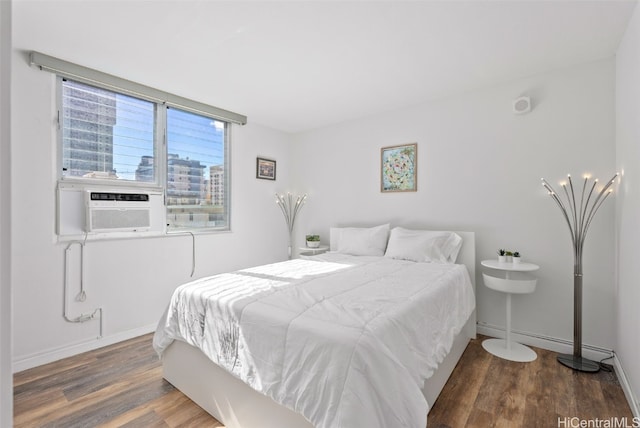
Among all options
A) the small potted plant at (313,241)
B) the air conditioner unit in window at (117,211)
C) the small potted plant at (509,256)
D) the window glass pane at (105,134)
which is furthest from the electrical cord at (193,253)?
the small potted plant at (509,256)

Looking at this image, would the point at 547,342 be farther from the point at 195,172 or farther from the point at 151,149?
the point at 151,149

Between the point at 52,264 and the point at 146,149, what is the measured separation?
1.39 metres

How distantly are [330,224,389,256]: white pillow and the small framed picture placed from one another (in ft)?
4.89

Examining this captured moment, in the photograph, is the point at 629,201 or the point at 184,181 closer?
the point at 629,201

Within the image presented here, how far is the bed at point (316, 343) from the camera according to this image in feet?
4.20

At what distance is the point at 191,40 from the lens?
231 centimetres

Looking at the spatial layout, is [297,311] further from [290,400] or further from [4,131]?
[4,131]

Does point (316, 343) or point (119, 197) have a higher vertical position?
point (119, 197)

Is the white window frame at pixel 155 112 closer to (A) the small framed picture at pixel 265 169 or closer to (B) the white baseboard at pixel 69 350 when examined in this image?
(A) the small framed picture at pixel 265 169

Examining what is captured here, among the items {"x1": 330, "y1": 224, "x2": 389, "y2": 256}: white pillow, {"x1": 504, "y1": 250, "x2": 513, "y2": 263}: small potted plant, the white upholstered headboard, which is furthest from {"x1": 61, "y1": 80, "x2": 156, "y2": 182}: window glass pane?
{"x1": 504, "y1": 250, "x2": 513, "y2": 263}: small potted plant

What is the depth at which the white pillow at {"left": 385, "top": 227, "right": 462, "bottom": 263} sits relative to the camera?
10.1ft

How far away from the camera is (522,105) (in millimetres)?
2885

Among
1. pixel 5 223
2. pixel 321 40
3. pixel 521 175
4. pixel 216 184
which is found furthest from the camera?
pixel 216 184

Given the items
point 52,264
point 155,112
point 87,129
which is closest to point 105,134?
point 87,129
